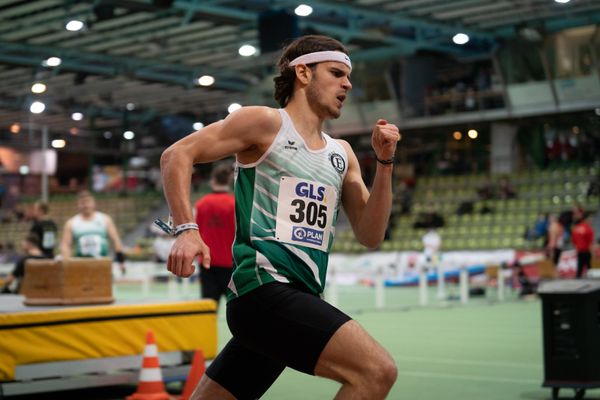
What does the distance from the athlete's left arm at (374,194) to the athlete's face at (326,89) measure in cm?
22

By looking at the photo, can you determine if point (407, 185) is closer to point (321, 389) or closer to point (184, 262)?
point (321, 389)

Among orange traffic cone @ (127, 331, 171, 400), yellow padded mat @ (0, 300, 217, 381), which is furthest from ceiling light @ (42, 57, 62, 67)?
orange traffic cone @ (127, 331, 171, 400)

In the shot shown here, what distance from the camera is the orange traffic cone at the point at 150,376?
7188 mm

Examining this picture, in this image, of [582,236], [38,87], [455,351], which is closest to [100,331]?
[455,351]

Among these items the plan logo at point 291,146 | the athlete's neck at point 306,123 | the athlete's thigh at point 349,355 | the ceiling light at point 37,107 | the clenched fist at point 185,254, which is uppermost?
the ceiling light at point 37,107

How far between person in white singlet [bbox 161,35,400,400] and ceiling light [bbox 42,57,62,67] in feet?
79.1

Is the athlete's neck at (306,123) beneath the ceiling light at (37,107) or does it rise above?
beneath

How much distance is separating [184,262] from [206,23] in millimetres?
22381

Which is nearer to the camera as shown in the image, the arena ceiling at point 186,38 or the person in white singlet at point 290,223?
the person in white singlet at point 290,223

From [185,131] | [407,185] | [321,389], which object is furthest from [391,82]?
[321,389]

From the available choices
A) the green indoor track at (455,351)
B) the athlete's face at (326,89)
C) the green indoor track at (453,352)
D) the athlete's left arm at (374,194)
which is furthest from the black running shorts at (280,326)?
the green indoor track at (455,351)

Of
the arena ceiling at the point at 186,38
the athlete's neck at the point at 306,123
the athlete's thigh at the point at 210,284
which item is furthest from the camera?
the arena ceiling at the point at 186,38

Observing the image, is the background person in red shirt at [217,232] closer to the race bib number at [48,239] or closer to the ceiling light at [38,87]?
the race bib number at [48,239]

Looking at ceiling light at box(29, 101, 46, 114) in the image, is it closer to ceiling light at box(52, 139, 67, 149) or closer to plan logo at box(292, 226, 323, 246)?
ceiling light at box(52, 139, 67, 149)
